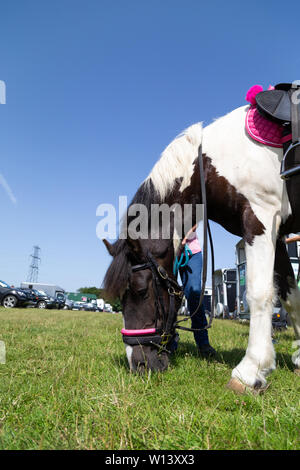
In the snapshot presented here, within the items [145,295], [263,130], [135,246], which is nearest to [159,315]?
[145,295]

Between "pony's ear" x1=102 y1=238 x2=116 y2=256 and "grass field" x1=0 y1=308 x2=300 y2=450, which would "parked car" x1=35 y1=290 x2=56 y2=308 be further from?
"pony's ear" x1=102 y1=238 x2=116 y2=256

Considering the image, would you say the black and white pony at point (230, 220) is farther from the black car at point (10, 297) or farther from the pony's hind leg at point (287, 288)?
the black car at point (10, 297)

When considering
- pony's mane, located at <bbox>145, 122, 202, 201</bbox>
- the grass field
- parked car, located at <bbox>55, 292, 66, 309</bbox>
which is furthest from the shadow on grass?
parked car, located at <bbox>55, 292, 66, 309</bbox>

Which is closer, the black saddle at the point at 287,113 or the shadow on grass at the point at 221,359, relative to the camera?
the black saddle at the point at 287,113

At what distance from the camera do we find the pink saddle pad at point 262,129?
260cm

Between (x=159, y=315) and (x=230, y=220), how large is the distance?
1.08 meters

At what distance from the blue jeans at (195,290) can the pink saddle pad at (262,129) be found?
192 centimetres

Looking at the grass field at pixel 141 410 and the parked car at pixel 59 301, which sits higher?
the grass field at pixel 141 410

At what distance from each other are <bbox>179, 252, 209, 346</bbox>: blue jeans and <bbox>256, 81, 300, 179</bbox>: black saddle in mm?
1950

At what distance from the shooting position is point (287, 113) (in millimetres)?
2541

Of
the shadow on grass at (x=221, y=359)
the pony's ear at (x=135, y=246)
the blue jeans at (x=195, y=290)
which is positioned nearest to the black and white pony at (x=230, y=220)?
the pony's ear at (x=135, y=246)

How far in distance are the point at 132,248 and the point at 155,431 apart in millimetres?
1534

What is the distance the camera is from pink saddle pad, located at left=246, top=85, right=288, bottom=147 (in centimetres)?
260
